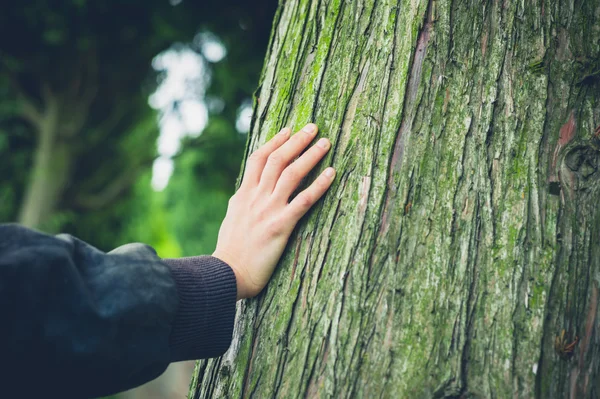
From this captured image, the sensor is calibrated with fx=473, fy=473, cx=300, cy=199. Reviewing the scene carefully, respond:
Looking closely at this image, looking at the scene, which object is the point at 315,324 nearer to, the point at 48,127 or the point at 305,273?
the point at 305,273

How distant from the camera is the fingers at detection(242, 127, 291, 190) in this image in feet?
5.09

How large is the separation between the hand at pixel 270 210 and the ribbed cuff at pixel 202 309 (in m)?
0.05

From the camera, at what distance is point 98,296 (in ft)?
4.11

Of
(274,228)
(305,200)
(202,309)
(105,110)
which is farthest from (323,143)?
(105,110)

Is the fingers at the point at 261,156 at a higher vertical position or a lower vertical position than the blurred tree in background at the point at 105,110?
lower

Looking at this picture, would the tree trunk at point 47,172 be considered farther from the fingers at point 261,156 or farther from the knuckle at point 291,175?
the knuckle at point 291,175

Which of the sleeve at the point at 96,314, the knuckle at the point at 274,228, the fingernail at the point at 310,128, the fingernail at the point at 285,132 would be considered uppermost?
the fingernail at the point at 310,128

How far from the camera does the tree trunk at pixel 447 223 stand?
1.21 m

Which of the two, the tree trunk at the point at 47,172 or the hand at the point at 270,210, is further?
the tree trunk at the point at 47,172

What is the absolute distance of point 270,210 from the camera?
1479 millimetres

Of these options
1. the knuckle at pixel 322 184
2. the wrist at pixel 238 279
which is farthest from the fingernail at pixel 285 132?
the wrist at pixel 238 279

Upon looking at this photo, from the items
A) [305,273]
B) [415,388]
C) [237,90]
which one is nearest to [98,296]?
[305,273]

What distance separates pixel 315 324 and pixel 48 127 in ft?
24.4

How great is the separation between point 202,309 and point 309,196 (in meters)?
0.46
